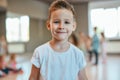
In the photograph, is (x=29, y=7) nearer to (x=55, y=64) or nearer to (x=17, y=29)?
(x=17, y=29)

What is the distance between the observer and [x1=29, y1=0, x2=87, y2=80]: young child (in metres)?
0.69

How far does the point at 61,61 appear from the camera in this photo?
2.25 feet

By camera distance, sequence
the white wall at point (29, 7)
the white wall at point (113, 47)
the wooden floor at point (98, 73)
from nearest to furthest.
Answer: the wooden floor at point (98, 73) < the white wall at point (29, 7) < the white wall at point (113, 47)

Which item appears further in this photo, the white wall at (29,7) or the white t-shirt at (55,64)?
the white wall at (29,7)

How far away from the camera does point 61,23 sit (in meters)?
0.69

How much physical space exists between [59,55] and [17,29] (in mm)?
6800

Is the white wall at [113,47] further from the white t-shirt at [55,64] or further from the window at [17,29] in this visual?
the white t-shirt at [55,64]

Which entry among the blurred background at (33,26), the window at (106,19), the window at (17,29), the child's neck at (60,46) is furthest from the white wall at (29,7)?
the child's neck at (60,46)

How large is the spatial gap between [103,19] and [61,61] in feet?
14.4

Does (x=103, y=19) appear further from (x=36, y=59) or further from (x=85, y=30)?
(x=36, y=59)

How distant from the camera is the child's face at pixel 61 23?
27.4 inches

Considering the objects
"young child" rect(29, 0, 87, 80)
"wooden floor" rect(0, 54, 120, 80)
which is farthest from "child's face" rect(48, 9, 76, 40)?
"wooden floor" rect(0, 54, 120, 80)

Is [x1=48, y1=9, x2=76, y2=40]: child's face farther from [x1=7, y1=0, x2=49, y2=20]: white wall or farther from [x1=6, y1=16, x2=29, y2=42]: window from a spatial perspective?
[x1=6, y1=16, x2=29, y2=42]: window

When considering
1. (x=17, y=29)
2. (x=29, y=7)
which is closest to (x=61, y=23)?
(x=17, y=29)
